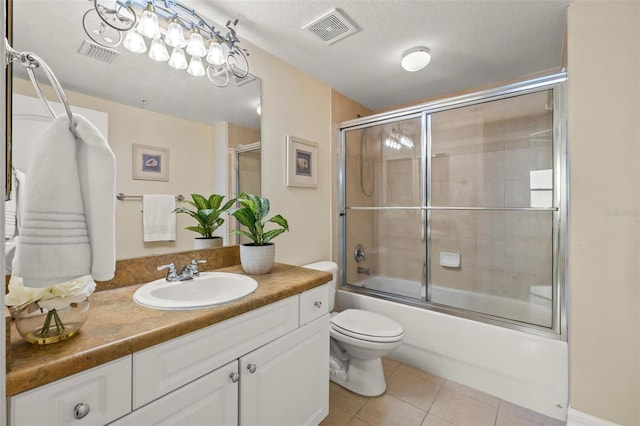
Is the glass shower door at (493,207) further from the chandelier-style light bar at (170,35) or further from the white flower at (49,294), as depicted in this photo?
the white flower at (49,294)

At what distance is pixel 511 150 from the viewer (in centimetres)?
225

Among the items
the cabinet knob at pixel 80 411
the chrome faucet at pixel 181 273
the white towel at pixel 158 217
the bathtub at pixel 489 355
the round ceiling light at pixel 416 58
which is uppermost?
the round ceiling light at pixel 416 58

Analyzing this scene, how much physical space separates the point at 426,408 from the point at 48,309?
5.98ft

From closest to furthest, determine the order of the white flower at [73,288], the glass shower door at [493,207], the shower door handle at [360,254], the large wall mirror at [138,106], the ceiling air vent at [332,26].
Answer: the white flower at [73,288] < the large wall mirror at [138,106] < the ceiling air vent at [332,26] < the glass shower door at [493,207] < the shower door handle at [360,254]

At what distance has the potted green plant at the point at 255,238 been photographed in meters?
1.44

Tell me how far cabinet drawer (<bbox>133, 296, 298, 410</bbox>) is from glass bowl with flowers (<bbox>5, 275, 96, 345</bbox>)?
0.19m

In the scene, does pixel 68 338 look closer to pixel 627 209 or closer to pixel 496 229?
pixel 627 209

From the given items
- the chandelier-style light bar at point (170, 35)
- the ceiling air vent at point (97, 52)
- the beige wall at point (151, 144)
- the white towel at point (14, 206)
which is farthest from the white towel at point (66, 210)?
the chandelier-style light bar at point (170, 35)

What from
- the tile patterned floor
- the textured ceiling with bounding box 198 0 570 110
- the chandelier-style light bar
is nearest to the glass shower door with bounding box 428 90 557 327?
the textured ceiling with bounding box 198 0 570 110

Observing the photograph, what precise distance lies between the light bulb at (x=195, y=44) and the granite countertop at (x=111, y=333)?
1185 millimetres

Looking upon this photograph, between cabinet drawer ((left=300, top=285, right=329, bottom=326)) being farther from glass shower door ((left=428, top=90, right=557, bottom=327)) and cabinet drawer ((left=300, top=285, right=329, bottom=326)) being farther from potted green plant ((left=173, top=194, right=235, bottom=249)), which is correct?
glass shower door ((left=428, top=90, right=557, bottom=327))

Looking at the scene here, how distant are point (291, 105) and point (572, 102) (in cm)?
165

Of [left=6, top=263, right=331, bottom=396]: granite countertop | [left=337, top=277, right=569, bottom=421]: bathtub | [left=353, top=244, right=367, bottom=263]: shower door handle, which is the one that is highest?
[left=6, top=263, right=331, bottom=396]: granite countertop

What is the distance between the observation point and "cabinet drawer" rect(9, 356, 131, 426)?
0.61 metres
